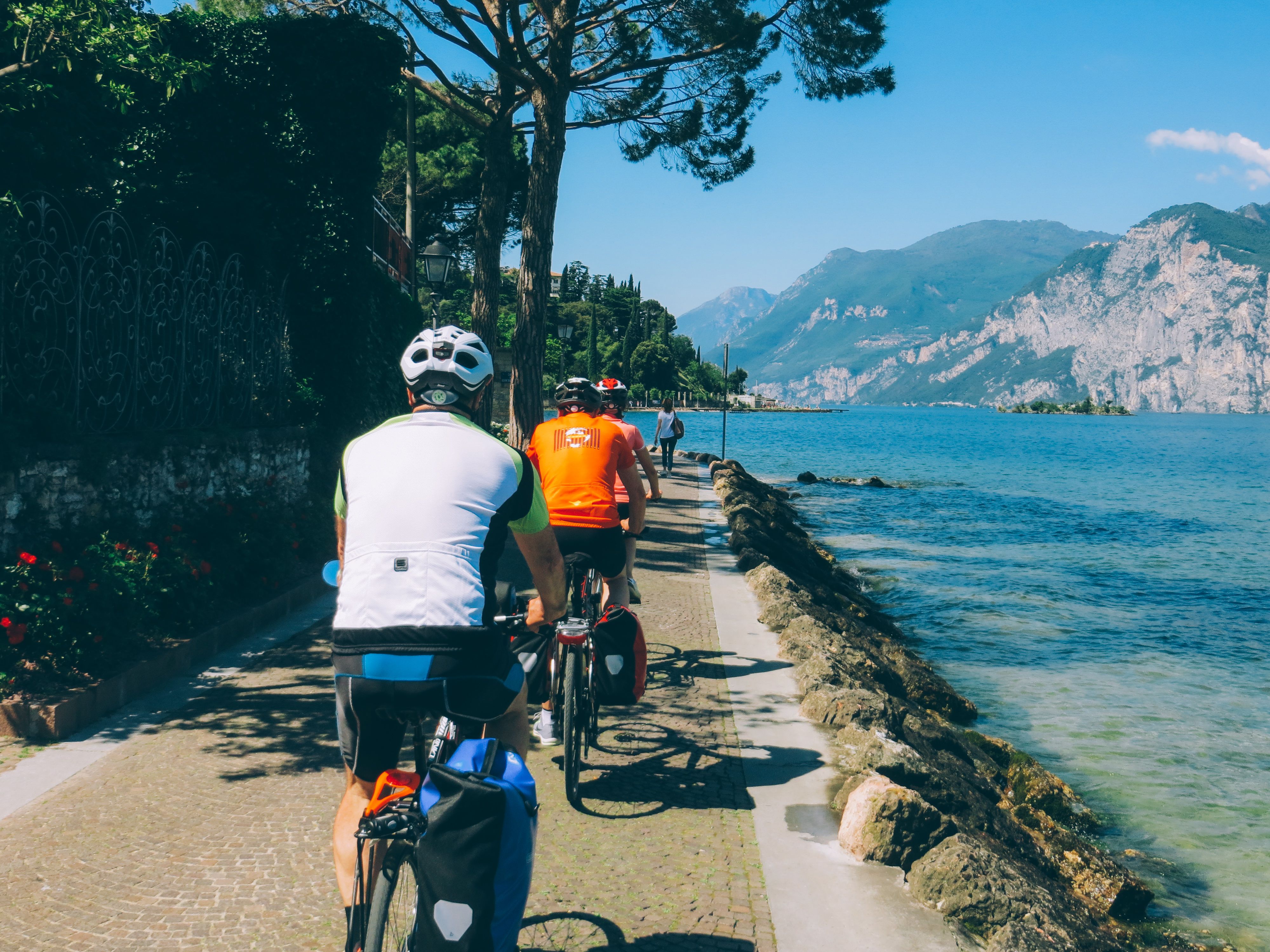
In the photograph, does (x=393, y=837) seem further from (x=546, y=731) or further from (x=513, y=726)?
(x=546, y=731)

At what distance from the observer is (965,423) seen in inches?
6865

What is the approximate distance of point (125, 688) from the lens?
623cm

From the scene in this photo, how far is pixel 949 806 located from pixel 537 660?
2.66m

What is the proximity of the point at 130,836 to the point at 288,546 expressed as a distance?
5.28 meters

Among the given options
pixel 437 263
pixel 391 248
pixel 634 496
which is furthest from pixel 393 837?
pixel 391 248

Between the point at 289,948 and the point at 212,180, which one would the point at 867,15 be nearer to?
the point at 212,180

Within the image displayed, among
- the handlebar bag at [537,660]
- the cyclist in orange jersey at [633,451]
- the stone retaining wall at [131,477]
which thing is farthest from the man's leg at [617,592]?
the stone retaining wall at [131,477]

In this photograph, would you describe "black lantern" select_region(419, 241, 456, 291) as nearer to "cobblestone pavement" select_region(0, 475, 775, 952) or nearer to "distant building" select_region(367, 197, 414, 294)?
"distant building" select_region(367, 197, 414, 294)

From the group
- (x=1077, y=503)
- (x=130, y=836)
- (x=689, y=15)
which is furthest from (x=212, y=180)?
(x=1077, y=503)

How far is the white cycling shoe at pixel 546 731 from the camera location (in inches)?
220

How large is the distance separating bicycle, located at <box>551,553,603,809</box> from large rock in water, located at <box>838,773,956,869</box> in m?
1.39

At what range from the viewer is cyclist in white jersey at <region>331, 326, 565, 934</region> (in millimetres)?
2598

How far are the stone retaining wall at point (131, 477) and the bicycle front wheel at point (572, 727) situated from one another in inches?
158

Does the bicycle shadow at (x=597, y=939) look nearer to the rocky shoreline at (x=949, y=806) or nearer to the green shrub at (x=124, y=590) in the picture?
the rocky shoreline at (x=949, y=806)
